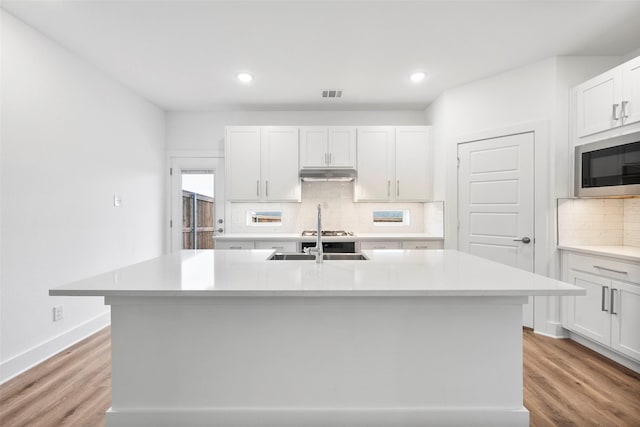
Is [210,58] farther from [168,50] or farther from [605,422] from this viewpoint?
[605,422]

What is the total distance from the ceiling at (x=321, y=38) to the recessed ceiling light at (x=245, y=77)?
5 cm

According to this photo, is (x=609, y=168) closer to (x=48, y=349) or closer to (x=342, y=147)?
(x=342, y=147)

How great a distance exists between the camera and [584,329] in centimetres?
278

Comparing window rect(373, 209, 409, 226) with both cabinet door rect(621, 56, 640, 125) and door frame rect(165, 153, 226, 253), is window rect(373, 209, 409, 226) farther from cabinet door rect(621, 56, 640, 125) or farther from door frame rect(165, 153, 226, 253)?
cabinet door rect(621, 56, 640, 125)

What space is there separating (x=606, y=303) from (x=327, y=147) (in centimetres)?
311

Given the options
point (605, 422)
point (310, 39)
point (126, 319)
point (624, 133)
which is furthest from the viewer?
point (310, 39)

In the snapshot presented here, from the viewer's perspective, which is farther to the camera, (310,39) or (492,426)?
(310,39)

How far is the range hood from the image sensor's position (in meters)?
4.11

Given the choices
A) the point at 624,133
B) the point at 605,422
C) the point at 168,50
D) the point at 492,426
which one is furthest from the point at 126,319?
the point at 624,133

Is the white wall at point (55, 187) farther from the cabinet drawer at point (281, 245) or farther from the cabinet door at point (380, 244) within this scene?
the cabinet door at point (380, 244)

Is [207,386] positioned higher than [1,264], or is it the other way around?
[1,264]

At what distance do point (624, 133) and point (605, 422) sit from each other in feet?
6.75

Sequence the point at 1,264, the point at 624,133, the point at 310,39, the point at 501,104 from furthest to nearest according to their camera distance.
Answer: the point at 501,104, the point at 310,39, the point at 624,133, the point at 1,264

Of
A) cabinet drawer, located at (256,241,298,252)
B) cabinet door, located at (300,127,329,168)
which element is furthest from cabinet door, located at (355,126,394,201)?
cabinet drawer, located at (256,241,298,252)
